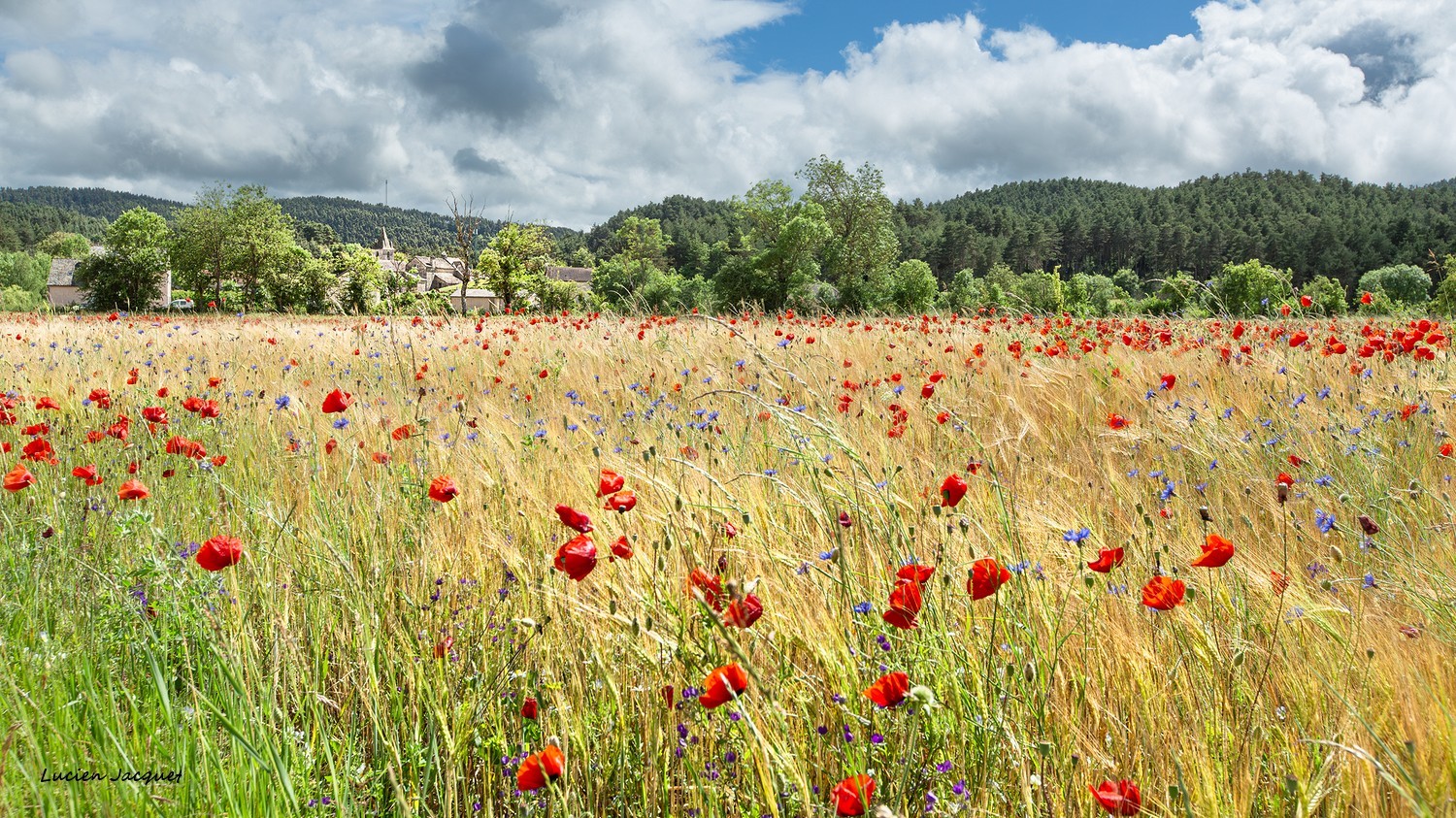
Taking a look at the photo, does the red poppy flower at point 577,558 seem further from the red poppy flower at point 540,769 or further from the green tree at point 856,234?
the green tree at point 856,234

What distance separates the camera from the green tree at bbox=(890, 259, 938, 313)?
56.1 meters

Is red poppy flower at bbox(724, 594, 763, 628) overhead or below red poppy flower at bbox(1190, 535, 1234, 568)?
below

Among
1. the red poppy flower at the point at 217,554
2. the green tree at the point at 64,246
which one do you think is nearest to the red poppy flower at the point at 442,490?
the red poppy flower at the point at 217,554

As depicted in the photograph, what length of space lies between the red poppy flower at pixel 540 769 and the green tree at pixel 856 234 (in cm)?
5256

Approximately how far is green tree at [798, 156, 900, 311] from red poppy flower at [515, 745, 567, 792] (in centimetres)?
5256

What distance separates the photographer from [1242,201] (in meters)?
131

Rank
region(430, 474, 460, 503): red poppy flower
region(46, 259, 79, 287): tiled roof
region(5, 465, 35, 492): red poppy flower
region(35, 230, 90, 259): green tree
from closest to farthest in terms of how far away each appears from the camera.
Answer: region(430, 474, 460, 503): red poppy flower < region(5, 465, 35, 492): red poppy flower < region(46, 259, 79, 287): tiled roof < region(35, 230, 90, 259): green tree

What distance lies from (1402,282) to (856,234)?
58397 mm

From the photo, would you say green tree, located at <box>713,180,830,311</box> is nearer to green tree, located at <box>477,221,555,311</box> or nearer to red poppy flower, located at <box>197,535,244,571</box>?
green tree, located at <box>477,221,555,311</box>

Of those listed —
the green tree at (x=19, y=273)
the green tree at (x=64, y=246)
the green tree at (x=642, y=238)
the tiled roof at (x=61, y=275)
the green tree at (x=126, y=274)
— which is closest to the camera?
the green tree at (x=126, y=274)

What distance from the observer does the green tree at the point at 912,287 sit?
56125mm

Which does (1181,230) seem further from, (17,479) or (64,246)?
(64,246)

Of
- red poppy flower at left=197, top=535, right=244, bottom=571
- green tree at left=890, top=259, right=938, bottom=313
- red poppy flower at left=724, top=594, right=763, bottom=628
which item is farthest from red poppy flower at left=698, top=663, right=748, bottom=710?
green tree at left=890, top=259, right=938, bottom=313

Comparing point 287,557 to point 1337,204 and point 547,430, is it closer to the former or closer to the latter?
point 547,430
